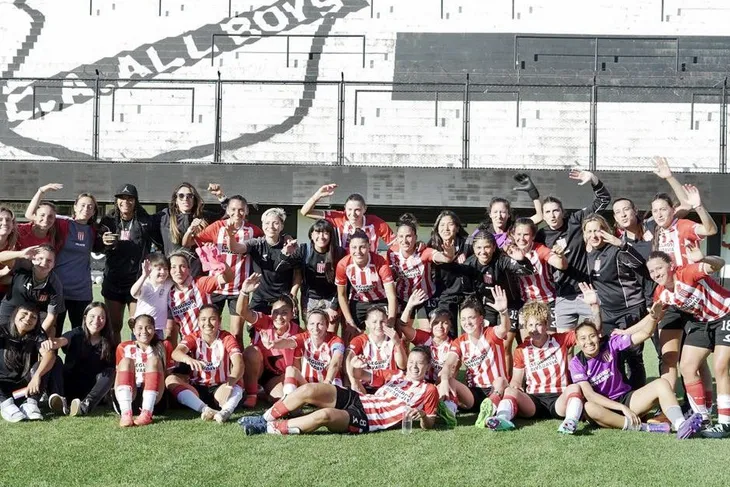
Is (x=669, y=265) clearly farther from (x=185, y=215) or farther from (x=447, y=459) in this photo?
(x=185, y=215)

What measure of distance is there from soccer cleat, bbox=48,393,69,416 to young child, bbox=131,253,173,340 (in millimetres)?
863

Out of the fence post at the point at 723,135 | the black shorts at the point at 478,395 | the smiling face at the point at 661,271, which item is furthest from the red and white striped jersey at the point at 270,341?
the fence post at the point at 723,135

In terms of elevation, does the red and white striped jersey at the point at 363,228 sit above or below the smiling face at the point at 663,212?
below

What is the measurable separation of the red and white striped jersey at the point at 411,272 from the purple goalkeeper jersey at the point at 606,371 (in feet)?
5.17

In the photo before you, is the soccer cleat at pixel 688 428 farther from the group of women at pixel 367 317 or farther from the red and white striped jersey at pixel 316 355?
the red and white striped jersey at pixel 316 355

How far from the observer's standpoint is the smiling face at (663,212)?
672cm

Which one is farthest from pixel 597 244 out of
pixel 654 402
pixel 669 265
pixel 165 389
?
pixel 165 389

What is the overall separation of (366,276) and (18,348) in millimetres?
2668

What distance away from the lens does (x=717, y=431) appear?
570 cm

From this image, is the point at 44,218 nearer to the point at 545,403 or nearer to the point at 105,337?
the point at 105,337

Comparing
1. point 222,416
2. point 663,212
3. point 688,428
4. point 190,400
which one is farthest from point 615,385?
point 190,400

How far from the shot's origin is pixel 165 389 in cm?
645

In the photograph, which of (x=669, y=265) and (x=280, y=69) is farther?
(x=280, y=69)

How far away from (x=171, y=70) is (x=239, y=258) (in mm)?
14600
